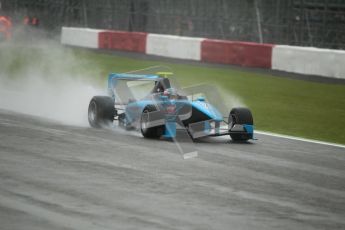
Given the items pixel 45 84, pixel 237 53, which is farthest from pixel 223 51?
pixel 45 84

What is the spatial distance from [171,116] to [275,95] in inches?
315

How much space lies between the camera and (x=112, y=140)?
40.0ft

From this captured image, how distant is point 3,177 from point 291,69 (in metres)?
14.9

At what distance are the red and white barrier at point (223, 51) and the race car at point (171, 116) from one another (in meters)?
9.32

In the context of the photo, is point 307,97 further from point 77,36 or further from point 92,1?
point 92,1

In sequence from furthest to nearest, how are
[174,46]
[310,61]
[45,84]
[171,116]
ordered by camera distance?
[174,46], [310,61], [45,84], [171,116]

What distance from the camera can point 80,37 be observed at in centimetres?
3272

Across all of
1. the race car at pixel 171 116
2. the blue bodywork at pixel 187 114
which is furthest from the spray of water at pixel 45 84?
the blue bodywork at pixel 187 114

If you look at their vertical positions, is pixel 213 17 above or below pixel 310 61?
above

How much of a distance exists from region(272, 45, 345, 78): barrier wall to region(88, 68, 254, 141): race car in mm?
9104

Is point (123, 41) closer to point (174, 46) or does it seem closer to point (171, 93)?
point (174, 46)

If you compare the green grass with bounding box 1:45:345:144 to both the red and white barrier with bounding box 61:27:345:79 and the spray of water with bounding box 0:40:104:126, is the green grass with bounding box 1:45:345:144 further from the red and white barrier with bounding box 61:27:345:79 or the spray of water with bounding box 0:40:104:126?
the spray of water with bounding box 0:40:104:126

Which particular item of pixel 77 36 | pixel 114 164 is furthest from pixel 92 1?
pixel 114 164

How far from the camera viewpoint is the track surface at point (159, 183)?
755 centimetres
